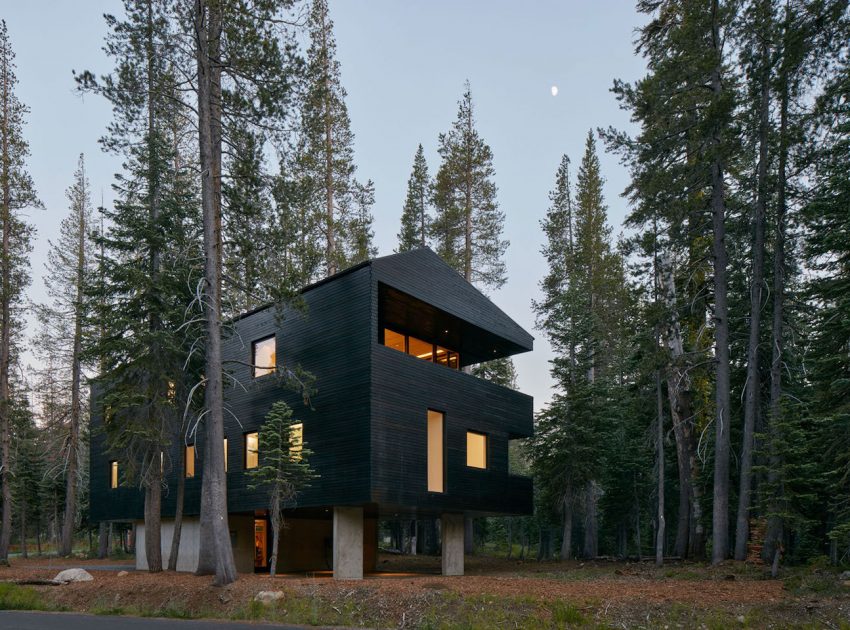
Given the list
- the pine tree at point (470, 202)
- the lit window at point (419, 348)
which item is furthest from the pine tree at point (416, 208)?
the lit window at point (419, 348)

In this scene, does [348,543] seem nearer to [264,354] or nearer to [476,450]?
[476,450]

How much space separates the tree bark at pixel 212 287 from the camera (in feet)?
45.5

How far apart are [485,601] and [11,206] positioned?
2641 cm

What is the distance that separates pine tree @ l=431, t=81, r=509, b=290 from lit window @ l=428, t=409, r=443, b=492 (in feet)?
48.1

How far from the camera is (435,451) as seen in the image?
18766 mm

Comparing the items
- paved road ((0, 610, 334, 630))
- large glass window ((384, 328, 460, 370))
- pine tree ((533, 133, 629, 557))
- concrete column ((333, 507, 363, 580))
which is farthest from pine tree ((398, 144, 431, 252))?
paved road ((0, 610, 334, 630))

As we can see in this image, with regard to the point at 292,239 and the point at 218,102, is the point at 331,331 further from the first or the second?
the point at 218,102

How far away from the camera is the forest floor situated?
31.1 feet

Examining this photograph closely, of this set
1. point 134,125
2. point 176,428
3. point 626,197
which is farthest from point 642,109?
point 176,428

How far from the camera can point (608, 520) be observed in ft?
112

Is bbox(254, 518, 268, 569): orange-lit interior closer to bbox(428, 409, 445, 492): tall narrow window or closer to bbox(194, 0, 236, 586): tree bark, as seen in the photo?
bbox(194, 0, 236, 586): tree bark

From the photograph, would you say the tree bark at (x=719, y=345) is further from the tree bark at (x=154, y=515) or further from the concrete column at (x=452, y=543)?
the tree bark at (x=154, y=515)

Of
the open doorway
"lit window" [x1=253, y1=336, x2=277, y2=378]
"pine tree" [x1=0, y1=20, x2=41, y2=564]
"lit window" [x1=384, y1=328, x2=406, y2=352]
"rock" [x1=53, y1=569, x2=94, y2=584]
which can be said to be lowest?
the open doorway

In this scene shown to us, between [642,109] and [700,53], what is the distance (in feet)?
Answer: 7.13
